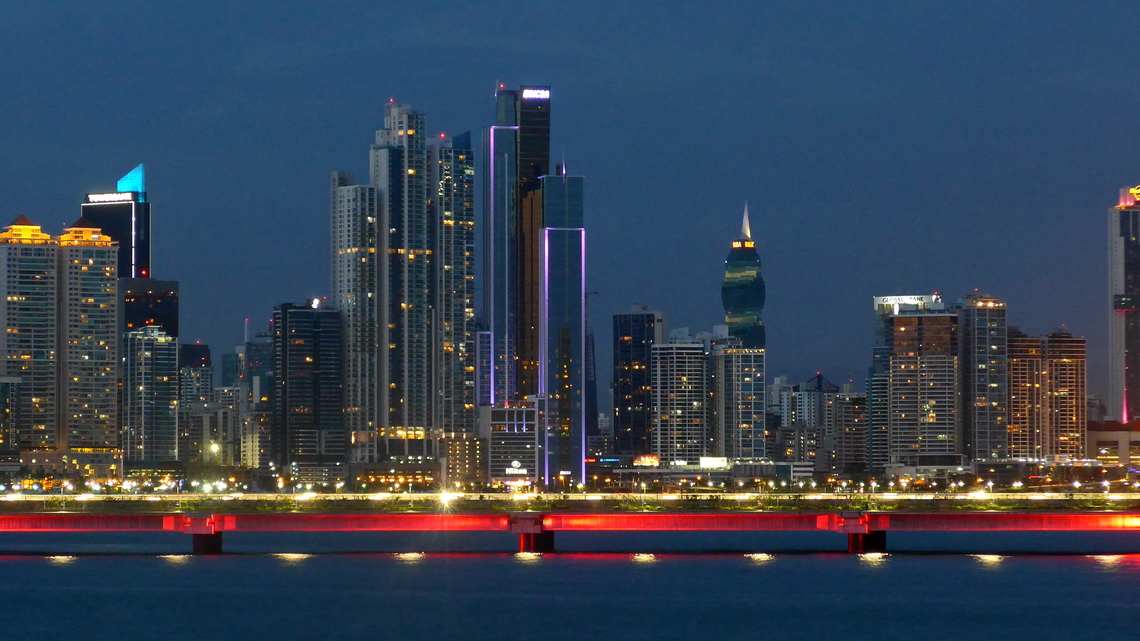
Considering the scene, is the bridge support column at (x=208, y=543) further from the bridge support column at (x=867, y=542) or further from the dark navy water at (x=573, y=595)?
the bridge support column at (x=867, y=542)

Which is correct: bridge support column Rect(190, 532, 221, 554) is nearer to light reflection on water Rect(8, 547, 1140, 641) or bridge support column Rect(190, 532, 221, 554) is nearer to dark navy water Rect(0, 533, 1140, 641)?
light reflection on water Rect(8, 547, 1140, 641)

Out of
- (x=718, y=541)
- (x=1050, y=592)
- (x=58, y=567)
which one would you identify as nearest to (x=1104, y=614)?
(x=1050, y=592)

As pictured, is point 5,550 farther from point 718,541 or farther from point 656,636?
point 656,636

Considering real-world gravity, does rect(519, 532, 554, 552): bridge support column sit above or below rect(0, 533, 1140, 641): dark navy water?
above

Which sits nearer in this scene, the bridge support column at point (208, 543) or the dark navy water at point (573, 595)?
the dark navy water at point (573, 595)

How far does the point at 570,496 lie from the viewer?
146 metres

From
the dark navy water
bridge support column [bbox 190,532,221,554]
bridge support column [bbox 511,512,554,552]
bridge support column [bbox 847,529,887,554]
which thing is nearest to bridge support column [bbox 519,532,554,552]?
bridge support column [bbox 511,512,554,552]

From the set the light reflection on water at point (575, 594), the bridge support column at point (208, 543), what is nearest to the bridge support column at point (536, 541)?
the light reflection on water at point (575, 594)

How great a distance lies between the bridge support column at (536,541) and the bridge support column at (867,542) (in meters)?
21.3

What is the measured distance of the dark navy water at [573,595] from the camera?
8588cm

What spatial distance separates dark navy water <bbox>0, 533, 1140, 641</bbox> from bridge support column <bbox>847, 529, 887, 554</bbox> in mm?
998

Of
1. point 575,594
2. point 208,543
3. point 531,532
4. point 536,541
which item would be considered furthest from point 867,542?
point 208,543

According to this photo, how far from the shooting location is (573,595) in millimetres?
98875

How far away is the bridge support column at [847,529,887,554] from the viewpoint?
129 m
